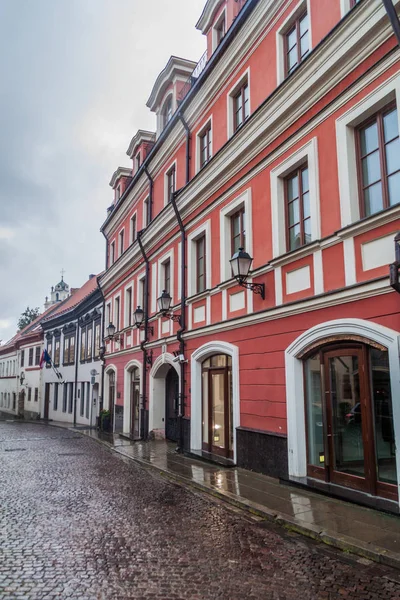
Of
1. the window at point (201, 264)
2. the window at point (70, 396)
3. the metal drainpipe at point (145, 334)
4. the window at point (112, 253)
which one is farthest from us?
the window at point (70, 396)

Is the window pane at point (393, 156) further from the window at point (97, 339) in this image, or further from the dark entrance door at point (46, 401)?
the dark entrance door at point (46, 401)

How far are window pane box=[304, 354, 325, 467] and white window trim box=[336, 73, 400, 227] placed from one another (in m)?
2.59

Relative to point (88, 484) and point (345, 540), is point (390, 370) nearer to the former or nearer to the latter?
point (345, 540)

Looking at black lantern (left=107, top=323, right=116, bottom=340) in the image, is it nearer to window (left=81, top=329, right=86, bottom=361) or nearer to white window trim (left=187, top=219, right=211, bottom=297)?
window (left=81, top=329, right=86, bottom=361)

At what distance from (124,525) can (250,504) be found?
198 centimetres

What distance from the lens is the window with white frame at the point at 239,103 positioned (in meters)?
11.1

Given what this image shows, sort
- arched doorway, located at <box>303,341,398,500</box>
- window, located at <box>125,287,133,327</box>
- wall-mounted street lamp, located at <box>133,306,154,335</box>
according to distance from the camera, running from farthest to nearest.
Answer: window, located at <box>125,287,133,327</box>
wall-mounted street lamp, located at <box>133,306,154,335</box>
arched doorway, located at <box>303,341,398,500</box>

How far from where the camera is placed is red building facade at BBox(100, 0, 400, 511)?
698cm

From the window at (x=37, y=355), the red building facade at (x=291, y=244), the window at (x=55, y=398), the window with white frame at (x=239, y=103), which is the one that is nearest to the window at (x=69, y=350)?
the window at (x=55, y=398)

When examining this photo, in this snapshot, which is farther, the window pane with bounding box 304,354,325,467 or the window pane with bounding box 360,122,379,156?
the window pane with bounding box 304,354,325,467

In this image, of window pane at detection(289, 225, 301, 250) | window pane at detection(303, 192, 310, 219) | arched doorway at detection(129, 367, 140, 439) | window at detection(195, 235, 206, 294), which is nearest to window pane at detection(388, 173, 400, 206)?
window pane at detection(303, 192, 310, 219)

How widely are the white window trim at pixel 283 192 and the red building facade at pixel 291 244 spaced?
0.03 meters

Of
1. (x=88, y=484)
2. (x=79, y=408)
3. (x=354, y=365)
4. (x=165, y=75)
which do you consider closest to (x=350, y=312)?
(x=354, y=365)

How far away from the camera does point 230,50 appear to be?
11.4 m
